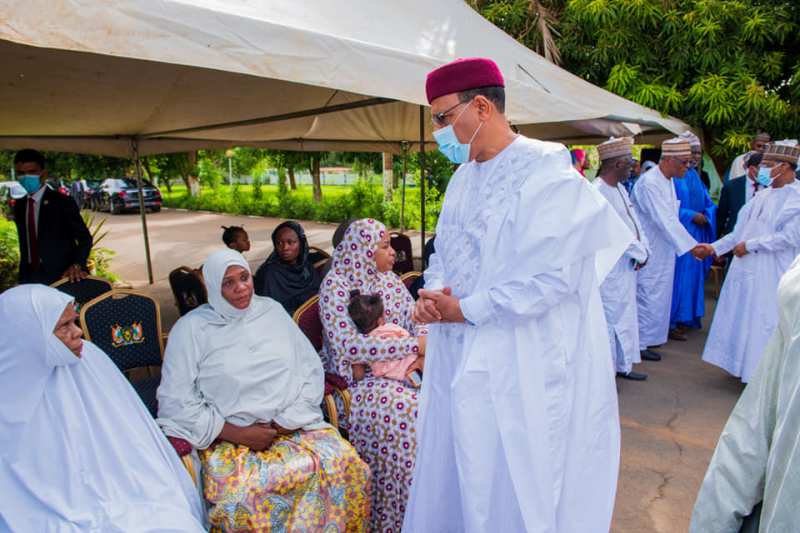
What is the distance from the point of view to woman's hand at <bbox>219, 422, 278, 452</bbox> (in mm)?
2541

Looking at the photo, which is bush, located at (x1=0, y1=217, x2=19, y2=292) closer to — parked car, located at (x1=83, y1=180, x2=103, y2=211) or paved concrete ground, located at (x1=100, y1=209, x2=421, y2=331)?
paved concrete ground, located at (x1=100, y1=209, x2=421, y2=331)

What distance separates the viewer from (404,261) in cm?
605

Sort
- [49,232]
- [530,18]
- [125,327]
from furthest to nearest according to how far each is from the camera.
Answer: [530,18] → [49,232] → [125,327]

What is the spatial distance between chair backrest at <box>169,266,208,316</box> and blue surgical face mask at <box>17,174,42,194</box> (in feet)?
4.67

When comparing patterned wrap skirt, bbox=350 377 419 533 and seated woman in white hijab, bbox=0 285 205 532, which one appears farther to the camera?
patterned wrap skirt, bbox=350 377 419 533

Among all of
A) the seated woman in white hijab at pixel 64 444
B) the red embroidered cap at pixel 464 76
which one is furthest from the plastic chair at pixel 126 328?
the red embroidered cap at pixel 464 76

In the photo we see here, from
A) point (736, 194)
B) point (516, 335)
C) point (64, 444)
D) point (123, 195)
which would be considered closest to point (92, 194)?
A: point (123, 195)

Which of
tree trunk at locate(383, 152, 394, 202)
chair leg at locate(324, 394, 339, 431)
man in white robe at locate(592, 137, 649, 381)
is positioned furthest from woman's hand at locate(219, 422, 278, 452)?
tree trunk at locate(383, 152, 394, 202)

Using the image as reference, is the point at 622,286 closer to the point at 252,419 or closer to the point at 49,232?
the point at 252,419

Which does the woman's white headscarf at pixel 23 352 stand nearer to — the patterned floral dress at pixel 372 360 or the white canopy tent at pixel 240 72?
the white canopy tent at pixel 240 72

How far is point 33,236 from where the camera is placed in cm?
500

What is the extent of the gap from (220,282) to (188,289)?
2037 mm

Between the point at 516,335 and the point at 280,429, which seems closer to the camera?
the point at 516,335

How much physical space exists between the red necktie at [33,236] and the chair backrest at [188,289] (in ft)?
4.20
